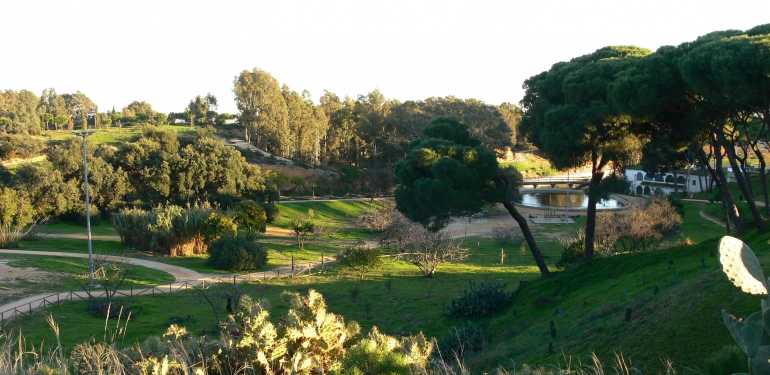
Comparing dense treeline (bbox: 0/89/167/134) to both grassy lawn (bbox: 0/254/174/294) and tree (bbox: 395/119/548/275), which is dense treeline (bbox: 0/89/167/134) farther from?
tree (bbox: 395/119/548/275)

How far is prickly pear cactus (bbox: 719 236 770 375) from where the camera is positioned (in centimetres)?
360

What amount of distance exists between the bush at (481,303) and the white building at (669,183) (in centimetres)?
4326

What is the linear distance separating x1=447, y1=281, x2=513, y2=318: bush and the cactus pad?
1533 centimetres

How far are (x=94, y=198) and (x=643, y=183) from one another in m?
53.5

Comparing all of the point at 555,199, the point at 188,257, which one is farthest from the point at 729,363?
the point at 555,199

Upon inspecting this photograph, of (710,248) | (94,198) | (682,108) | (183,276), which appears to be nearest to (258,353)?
(710,248)

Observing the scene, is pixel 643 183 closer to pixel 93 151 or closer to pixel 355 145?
pixel 355 145

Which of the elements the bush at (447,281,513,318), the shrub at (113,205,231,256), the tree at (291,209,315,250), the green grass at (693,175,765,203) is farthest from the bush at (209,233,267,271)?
the green grass at (693,175,765,203)

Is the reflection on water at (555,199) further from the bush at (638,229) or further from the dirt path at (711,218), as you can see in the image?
the bush at (638,229)

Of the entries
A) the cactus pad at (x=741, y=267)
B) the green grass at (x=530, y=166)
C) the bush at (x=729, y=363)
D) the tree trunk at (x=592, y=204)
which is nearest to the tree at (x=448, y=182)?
the tree trunk at (x=592, y=204)

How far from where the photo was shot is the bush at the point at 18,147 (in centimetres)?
5531

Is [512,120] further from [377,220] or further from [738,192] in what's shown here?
[377,220]

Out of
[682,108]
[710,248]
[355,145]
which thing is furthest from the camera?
[355,145]

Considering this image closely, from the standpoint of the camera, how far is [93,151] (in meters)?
50.4
